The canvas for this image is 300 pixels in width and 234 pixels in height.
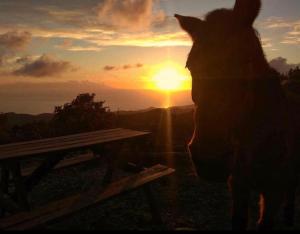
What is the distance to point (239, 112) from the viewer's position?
2.41 metres

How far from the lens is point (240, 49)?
2.42 metres

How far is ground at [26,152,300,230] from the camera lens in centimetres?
509

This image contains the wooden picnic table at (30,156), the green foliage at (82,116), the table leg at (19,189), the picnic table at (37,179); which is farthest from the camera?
the green foliage at (82,116)

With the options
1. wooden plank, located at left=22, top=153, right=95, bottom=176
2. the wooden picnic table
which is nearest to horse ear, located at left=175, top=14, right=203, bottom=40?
the wooden picnic table

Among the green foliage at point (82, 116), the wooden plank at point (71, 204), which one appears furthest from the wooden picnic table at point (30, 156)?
the green foliage at point (82, 116)

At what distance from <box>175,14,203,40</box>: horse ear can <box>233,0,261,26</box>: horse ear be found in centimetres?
30

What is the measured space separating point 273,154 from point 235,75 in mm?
731

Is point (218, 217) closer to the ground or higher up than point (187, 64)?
closer to the ground

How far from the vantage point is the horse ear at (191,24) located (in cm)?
269

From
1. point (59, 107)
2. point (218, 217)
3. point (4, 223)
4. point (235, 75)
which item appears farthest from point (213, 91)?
point (59, 107)

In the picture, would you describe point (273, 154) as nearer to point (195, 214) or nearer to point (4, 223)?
point (4, 223)

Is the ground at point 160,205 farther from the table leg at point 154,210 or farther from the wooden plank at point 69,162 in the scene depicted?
the wooden plank at point 69,162

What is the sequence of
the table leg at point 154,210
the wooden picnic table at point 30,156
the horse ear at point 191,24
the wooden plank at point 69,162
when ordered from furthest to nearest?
the wooden plank at point 69,162 < the table leg at point 154,210 < the wooden picnic table at point 30,156 < the horse ear at point 191,24

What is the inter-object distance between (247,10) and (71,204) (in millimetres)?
2783
